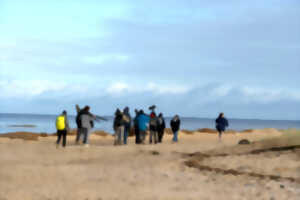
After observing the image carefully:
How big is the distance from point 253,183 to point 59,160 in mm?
8368

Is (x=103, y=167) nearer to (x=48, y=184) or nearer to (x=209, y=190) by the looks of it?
(x=48, y=184)

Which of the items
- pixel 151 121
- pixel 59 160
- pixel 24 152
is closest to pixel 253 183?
pixel 59 160

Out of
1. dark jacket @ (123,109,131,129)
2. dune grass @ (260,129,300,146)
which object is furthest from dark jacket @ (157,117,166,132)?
dune grass @ (260,129,300,146)

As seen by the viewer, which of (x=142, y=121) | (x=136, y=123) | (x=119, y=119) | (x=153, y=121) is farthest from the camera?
(x=153, y=121)

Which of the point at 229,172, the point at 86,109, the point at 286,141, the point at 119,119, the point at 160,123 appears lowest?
the point at 229,172

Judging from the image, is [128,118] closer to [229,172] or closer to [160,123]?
[160,123]

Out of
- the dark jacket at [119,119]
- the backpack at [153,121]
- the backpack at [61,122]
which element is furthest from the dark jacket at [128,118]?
the backpack at [61,122]

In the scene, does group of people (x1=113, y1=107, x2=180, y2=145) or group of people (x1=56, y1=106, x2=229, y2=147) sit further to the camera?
group of people (x1=113, y1=107, x2=180, y2=145)

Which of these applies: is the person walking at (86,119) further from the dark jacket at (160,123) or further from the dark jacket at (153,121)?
the dark jacket at (160,123)

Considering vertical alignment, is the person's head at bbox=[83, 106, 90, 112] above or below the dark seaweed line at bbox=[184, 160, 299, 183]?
above

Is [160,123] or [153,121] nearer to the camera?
[153,121]

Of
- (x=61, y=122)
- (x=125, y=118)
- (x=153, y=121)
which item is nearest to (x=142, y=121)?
(x=125, y=118)

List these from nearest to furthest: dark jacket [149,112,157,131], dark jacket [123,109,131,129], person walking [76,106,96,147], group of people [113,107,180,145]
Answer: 1. person walking [76,106,96,147]
2. group of people [113,107,180,145]
3. dark jacket [123,109,131,129]
4. dark jacket [149,112,157,131]

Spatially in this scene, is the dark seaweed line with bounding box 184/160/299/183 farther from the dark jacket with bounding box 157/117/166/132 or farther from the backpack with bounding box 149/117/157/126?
the dark jacket with bounding box 157/117/166/132
